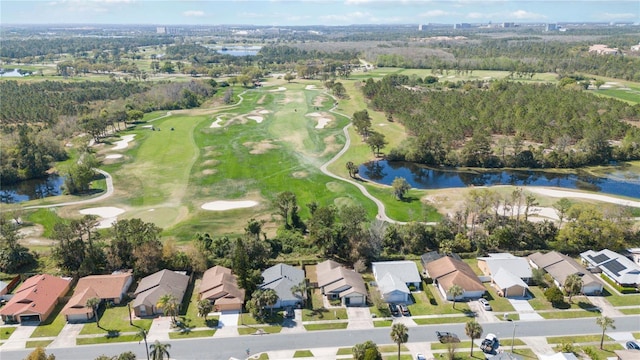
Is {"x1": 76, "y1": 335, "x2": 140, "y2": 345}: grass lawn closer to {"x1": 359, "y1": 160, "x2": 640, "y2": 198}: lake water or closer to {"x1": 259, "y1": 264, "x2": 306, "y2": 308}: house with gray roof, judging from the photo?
{"x1": 259, "y1": 264, "x2": 306, "y2": 308}: house with gray roof

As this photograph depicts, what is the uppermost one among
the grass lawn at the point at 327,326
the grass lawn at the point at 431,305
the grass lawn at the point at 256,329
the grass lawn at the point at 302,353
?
the grass lawn at the point at 431,305

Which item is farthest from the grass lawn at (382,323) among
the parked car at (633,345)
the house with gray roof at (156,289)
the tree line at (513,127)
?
the tree line at (513,127)

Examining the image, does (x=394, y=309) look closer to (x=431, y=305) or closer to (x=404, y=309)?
(x=404, y=309)

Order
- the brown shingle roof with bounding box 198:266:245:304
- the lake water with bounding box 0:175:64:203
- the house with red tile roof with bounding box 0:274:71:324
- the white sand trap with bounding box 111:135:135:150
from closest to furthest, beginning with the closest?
the house with red tile roof with bounding box 0:274:71:324
the brown shingle roof with bounding box 198:266:245:304
the lake water with bounding box 0:175:64:203
the white sand trap with bounding box 111:135:135:150

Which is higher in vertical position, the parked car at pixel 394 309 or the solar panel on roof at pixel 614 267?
the solar panel on roof at pixel 614 267

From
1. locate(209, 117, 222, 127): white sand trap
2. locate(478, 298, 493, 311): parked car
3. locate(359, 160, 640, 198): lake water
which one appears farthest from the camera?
locate(209, 117, 222, 127): white sand trap

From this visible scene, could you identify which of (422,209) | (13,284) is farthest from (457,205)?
(13,284)

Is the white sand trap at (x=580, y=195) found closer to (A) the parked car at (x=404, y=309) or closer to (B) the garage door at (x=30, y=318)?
(A) the parked car at (x=404, y=309)

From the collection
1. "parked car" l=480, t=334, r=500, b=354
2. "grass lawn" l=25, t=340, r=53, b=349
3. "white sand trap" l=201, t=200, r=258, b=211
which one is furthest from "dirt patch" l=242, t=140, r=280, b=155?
"parked car" l=480, t=334, r=500, b=354
